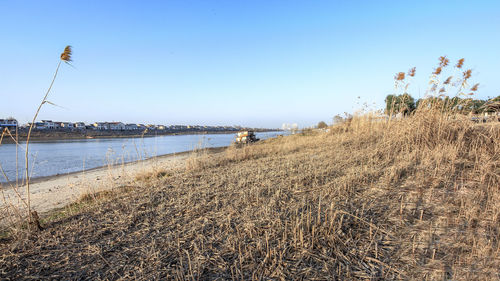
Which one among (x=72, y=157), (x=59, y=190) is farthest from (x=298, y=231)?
(x=72, y=157)

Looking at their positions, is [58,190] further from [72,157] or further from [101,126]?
[101,126]

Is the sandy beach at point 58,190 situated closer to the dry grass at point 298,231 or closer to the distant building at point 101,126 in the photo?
the dry grass at point 298,231

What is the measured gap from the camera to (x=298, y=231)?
2.15 metres

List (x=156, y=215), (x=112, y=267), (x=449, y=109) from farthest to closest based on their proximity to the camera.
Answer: (x=449, y=109), (x=156, y=215), (x=112, y=267)

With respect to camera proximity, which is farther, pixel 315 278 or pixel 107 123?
pixel 107 123

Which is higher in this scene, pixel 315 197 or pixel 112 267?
pixel 315 197

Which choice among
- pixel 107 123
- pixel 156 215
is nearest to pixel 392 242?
pixel 156 215

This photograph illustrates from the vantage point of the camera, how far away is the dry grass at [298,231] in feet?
5.77

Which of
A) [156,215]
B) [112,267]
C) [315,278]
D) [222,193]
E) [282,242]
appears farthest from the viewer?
[222,193]

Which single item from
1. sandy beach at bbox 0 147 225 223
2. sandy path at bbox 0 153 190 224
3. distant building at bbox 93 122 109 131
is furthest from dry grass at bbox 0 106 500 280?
distant building at bbox 93 122 109 131

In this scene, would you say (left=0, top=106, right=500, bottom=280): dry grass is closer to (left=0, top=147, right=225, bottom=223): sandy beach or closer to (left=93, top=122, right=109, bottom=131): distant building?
(left=0, top=147, right=225, bottom=223): sandy beach

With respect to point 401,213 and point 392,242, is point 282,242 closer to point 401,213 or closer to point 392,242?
point 392,242

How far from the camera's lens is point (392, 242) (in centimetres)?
200

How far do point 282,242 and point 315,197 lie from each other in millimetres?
1284
